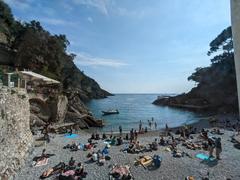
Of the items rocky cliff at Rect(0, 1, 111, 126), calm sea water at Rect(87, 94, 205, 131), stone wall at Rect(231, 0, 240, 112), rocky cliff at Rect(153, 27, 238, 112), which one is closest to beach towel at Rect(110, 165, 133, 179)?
stone wall at Rect(231, 0, 240, 112)

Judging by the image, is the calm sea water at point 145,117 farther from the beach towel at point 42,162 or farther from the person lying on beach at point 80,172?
the person lying on beach at point 80,172

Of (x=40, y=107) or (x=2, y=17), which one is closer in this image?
(x=40, y=107)

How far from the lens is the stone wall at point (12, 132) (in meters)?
11.8

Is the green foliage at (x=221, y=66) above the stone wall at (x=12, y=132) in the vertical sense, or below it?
above

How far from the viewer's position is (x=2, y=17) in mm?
53312

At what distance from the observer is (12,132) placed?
1324 centimetres

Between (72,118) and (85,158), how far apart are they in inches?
885

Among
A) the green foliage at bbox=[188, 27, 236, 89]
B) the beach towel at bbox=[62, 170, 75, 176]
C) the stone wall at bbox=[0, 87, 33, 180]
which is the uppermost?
the green foliage at bbox=[188, 27, 236, 89]

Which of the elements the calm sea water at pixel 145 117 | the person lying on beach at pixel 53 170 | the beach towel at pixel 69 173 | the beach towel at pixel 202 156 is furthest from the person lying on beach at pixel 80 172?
the calm sea water at pixel 145 117

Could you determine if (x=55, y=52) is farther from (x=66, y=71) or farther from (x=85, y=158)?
(x=85, y=158)

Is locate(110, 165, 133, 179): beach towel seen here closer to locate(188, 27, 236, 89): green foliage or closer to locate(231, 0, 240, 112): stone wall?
locate(231, 0, 240, 112): stone wall

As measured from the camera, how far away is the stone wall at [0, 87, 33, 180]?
11.8 m

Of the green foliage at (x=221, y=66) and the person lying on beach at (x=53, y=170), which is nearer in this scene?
the person lying on beach at (x=53, y=170)

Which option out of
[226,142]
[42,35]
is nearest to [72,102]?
[42,35]
